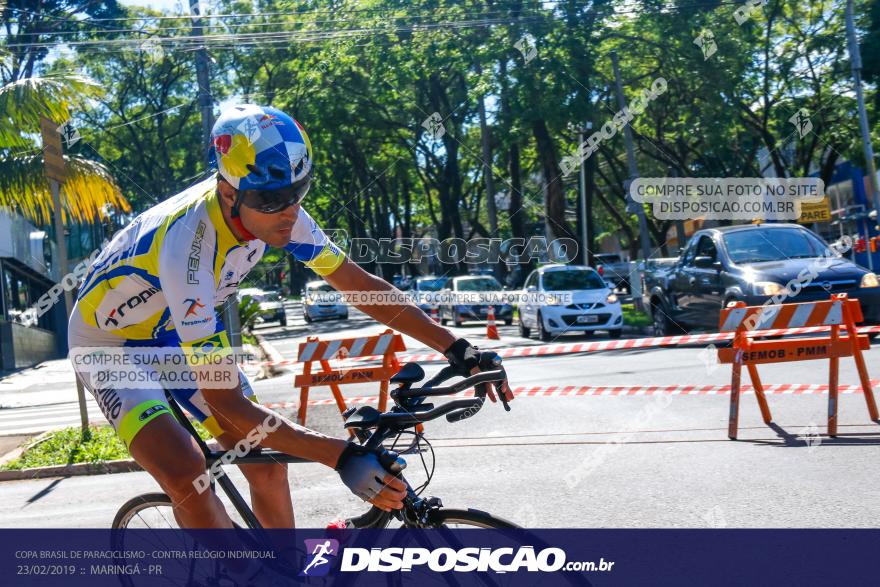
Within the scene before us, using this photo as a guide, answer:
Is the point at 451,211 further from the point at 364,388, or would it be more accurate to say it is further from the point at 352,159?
the point at 364,388

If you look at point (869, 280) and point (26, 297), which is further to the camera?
point (26, 297)

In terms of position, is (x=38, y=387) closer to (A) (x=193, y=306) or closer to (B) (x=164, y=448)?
(B) (x=164, y=448)

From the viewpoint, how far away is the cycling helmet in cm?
296

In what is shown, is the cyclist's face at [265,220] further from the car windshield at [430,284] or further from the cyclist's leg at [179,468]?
the car windshield at [430,284]

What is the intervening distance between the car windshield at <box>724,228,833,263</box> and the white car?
206 inches

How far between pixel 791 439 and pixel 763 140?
103ft

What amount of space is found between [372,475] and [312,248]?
128 centimetres

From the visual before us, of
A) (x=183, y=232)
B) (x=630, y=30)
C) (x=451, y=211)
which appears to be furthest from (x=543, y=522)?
(x=451, y=211)

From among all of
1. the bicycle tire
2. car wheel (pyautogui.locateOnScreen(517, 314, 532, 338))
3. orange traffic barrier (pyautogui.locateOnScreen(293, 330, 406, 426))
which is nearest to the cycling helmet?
the bicycle tire

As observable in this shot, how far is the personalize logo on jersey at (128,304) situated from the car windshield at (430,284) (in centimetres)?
3150

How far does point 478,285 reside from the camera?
30750mm

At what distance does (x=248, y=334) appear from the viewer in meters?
28.1

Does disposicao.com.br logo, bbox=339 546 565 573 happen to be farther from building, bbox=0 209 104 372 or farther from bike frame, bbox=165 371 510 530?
building, bbox=0 209 104 372

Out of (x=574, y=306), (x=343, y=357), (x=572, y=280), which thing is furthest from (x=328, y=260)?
(x=572, y=280)
